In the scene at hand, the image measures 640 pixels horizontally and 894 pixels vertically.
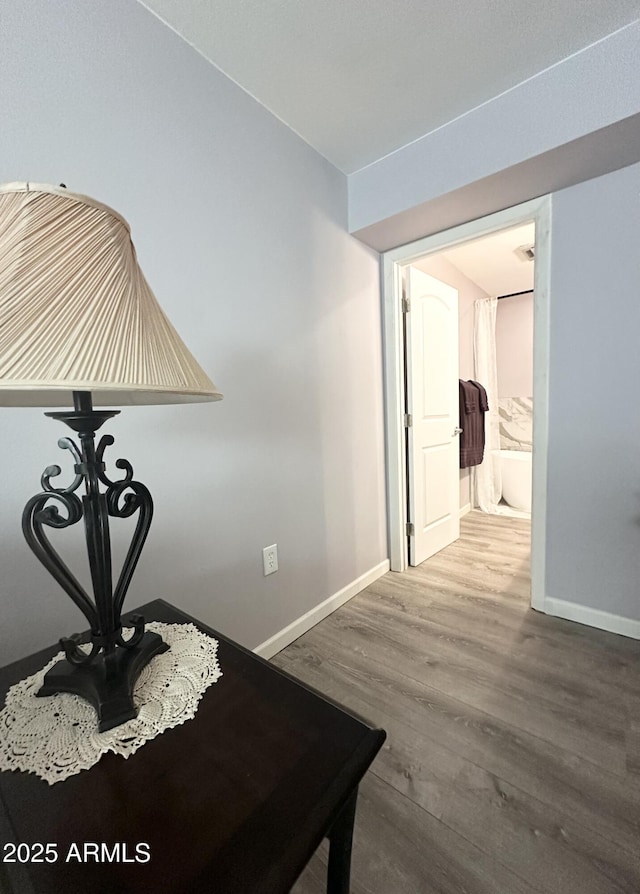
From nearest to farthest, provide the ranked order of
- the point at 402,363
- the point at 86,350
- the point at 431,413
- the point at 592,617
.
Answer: the point at 86,350
the point at 592,617
the point at 402,363
the point at 431,413

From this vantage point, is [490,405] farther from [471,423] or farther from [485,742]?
[485,742]

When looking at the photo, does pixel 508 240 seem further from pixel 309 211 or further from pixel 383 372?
pixel 309 211

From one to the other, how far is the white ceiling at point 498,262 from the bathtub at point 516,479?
1.72 meters

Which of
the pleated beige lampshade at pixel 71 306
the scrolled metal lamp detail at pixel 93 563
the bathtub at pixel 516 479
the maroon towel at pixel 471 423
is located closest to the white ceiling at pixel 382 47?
the pleated beige lampshade at pixel 71 306

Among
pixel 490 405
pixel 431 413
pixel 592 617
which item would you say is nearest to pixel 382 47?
pixel 431 413

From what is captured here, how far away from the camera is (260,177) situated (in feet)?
5.04

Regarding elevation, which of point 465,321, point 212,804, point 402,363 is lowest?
point 212,804

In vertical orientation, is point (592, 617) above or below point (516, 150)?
below

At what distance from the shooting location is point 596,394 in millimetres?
1721

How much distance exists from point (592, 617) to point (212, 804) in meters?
2.00

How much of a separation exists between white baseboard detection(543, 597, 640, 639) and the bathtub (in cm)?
186

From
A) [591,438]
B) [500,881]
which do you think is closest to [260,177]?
[591,438]

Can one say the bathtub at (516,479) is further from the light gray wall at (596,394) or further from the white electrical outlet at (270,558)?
the white electrical outlet at (270,558)

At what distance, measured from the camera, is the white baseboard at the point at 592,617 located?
1.71 meters
